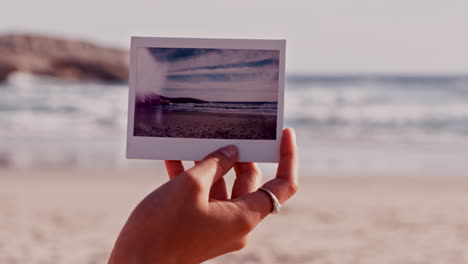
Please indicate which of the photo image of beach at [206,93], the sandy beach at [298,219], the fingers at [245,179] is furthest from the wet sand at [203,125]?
the sandy beach at [298,219]

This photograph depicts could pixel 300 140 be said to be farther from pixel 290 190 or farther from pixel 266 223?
pixel 290 190

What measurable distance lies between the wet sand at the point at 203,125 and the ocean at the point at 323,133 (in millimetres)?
25

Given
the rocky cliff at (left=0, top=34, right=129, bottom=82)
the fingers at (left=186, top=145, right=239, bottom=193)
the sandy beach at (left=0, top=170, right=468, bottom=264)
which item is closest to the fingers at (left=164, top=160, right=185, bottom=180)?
the fingers at (left=186, top=145, right=239, bottom=193)

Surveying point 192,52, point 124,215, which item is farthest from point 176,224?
point 124,215

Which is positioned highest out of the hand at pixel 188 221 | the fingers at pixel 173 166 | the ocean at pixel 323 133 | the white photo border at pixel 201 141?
the ocean at pixel 323 133

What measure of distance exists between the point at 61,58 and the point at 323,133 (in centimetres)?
3043

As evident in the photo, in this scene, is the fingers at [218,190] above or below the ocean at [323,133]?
below

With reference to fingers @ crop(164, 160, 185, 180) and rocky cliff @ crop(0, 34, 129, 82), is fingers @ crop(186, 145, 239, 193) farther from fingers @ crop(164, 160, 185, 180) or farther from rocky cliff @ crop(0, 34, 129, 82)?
rocky cliff @ crop(0, 34, 129, 82)

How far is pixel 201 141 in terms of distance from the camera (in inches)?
57.3

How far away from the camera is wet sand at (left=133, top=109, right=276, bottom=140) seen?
1.45 m

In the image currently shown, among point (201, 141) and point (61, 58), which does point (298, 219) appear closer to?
point (201, 141)

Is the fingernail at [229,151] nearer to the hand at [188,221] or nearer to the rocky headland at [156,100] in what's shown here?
the hand at [188,221]

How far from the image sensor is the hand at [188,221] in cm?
127

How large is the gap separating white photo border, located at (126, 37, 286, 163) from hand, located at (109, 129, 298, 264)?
70 mm
